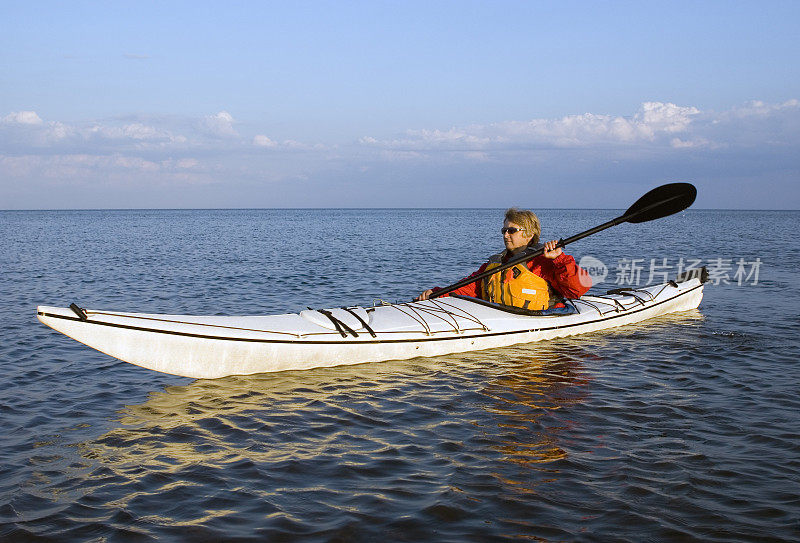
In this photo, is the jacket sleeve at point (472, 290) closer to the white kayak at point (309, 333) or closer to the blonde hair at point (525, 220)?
the white kayak at point (309, 333)

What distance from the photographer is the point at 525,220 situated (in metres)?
6.80

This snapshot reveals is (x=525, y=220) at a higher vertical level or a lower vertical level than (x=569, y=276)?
higher

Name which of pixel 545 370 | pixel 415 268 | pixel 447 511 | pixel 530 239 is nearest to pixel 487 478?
pixel 447 511

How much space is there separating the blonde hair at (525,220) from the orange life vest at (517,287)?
362 mm

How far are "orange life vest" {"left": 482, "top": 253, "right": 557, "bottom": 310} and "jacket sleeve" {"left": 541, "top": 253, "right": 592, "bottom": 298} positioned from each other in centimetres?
30

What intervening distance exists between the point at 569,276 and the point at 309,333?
2.79m

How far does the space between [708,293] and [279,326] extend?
9603mm

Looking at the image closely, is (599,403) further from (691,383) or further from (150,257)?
(150,257)

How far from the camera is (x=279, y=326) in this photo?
5844 millimetres

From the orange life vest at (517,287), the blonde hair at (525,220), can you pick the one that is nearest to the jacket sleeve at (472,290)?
the orange life vest at (517,287)

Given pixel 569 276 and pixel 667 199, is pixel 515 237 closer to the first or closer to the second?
pixel 569 276

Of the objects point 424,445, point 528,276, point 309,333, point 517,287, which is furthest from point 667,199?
point 424,445

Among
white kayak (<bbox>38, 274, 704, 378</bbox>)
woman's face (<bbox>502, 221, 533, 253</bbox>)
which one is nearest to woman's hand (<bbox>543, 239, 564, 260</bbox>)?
woman's face (<bbox>502, 221, 533, 253</bbox>)

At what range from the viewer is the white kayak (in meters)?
5.03
